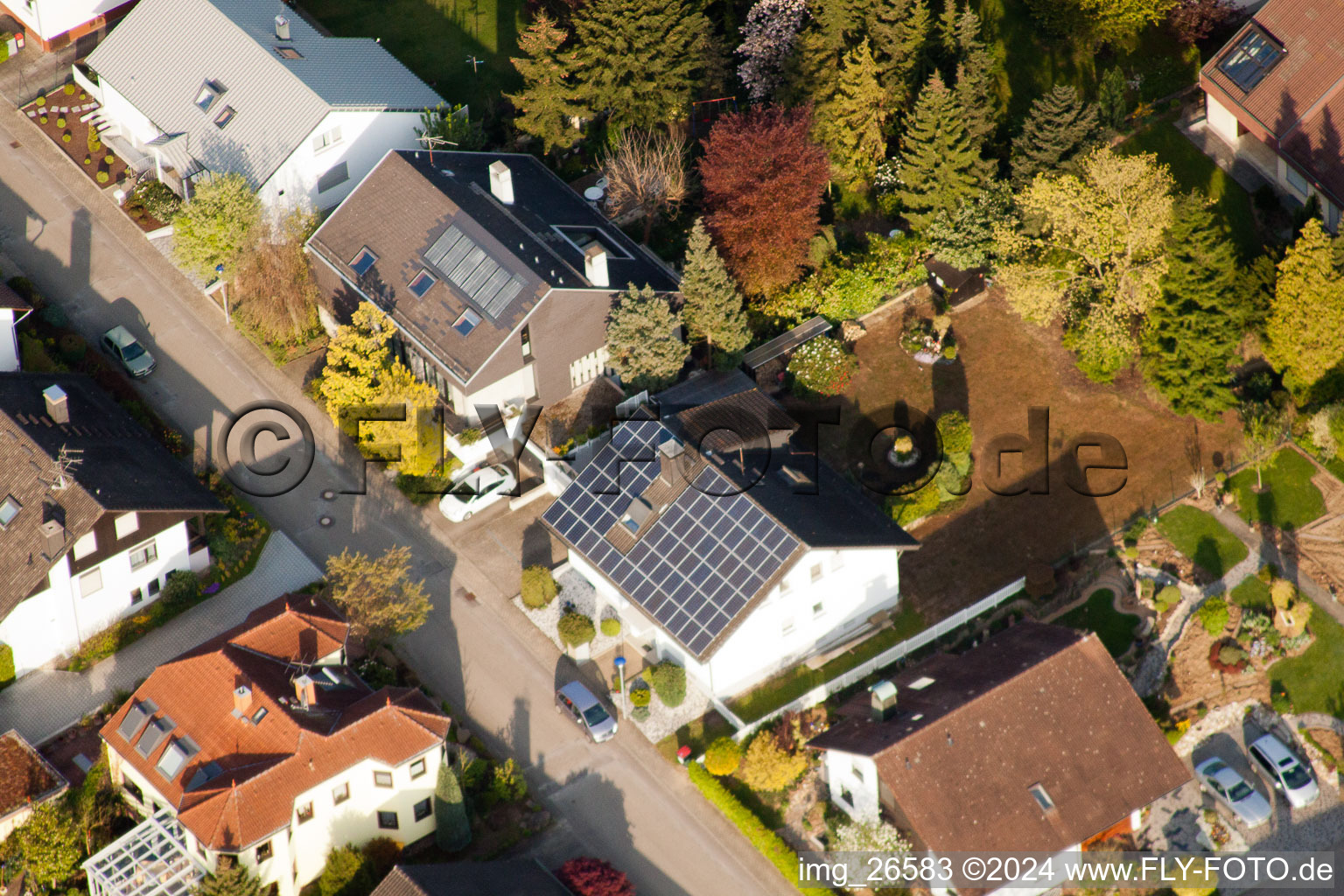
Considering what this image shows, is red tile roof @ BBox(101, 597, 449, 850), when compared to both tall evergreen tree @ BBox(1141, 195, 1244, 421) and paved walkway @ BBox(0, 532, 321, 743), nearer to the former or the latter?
paved walkway @ BBox(0, 532, 321, 743)

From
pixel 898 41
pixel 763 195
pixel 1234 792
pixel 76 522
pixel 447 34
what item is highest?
pixel 898 41

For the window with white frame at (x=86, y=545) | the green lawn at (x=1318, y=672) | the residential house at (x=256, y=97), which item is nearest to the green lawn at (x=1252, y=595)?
the green lawn at (x=1318, y=672)

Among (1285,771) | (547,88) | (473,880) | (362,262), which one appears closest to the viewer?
(473,880)

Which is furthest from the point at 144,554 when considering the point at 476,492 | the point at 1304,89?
the point at 1304,89

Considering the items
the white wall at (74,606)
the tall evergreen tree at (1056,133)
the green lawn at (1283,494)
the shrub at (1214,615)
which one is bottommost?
the white wall at (74,606)

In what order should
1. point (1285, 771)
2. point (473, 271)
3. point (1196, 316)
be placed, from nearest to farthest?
point (1285, 771), point (1196, 316), point (473, 271)

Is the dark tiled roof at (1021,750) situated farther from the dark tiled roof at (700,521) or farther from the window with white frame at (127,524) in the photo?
the window with white frame at (127,524)

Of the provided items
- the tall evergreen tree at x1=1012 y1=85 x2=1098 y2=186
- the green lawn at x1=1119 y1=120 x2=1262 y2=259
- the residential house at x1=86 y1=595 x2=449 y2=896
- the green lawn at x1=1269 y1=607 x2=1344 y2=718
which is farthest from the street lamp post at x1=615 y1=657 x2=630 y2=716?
the green lawn at x1=1119 y1=120 x2=1262 y2=259

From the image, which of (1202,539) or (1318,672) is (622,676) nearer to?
(1202,539)
